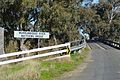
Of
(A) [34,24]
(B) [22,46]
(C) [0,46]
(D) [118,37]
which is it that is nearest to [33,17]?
(A) [34,24]

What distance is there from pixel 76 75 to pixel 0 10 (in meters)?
18.5

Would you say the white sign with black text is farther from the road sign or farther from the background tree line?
the background tree line

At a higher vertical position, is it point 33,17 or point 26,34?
Answer: point 33,17

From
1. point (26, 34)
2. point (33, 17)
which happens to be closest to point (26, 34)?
point (26, 34)

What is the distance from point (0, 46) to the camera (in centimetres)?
1953

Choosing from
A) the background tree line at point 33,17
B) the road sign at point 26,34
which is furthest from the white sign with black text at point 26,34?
the background tree line at point 33,17

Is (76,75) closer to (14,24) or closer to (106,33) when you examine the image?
(14,24)

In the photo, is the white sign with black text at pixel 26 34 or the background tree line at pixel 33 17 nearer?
the white sign with black text at pixel 26 34

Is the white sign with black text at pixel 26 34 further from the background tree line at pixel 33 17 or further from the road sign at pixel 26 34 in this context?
the background tree line at pixel 33 17

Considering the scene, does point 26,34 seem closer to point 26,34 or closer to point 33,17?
→ point 26,34

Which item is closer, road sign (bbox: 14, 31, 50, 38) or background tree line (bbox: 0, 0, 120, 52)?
road sign (bbox: 14, 31, 50, 38)

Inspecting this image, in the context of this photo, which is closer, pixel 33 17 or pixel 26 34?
pixel 26 34

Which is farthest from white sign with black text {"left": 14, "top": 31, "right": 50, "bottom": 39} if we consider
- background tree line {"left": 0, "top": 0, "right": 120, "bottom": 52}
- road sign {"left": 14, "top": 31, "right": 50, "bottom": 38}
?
background tree line {"left": 0, "top": 0, "right": 120, "bottom": 52}

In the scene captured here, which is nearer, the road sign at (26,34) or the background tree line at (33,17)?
the road sign at (26,34)
